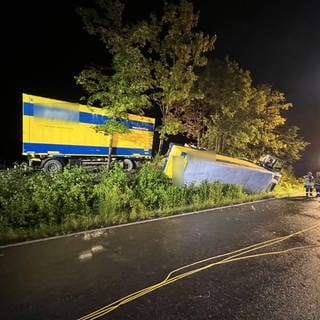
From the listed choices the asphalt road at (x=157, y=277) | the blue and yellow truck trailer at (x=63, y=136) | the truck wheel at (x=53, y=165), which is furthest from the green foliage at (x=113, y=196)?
the truck wheel at (x=53, y=165)

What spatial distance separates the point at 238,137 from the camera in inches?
671

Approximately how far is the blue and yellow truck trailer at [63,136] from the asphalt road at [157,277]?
6836 millimetres

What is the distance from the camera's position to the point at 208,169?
473 inches

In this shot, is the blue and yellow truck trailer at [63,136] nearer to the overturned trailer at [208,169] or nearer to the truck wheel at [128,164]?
the truck wheel at [128,164]

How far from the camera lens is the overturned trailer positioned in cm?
1156

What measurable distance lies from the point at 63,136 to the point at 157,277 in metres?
11.6

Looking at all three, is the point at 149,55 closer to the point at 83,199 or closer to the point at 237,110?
the point at 237,110

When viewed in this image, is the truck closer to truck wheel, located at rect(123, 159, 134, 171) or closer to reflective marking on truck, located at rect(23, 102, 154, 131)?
reflective marking on truck, located at rect(23, 102, 154, 131)

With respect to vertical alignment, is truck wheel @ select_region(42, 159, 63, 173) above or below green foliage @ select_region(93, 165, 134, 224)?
below

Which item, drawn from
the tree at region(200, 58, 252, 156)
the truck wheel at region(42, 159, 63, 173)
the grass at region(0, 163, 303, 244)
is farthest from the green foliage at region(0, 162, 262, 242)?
the tree at region(200, 58, 252, 156)

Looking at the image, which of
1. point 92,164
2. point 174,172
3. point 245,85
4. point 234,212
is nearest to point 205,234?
point 234,212

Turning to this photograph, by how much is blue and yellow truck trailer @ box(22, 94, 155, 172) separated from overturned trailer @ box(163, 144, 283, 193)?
2.71 metres

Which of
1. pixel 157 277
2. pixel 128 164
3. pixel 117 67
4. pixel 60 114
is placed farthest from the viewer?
pixel 128 164

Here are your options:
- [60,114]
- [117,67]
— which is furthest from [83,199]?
[60,114]
